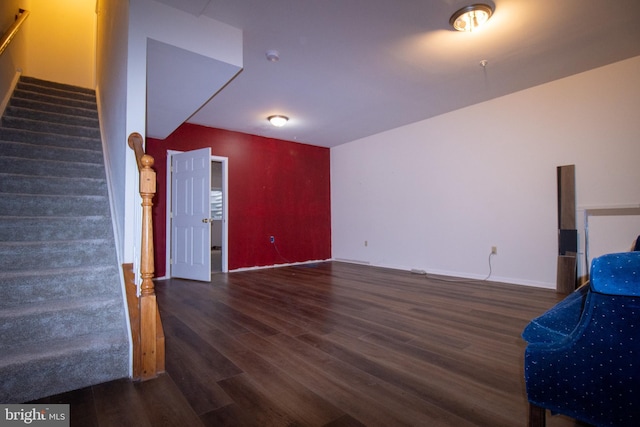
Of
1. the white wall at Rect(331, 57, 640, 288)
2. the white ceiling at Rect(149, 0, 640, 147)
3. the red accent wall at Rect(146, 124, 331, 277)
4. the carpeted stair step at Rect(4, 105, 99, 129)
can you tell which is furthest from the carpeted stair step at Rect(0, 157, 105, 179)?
the white wall at Rect(331, 57, 640, 288)

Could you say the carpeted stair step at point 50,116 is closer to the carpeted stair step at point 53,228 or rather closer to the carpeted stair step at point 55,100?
the carpeted stair step at point 55,100

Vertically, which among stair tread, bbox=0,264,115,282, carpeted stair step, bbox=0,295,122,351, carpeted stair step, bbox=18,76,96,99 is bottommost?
carpeted stair step, bbox=0,295,122,351

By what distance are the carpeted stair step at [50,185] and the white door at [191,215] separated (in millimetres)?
1842

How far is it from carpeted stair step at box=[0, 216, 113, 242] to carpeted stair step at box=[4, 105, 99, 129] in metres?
1.75

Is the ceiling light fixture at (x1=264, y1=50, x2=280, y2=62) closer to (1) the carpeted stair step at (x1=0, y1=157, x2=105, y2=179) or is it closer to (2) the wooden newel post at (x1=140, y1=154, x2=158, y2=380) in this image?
(2) the wooden newel post at (x1=140, y1=154, x2=158, y2=380)

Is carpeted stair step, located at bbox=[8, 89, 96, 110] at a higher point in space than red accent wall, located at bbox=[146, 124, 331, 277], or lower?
higher

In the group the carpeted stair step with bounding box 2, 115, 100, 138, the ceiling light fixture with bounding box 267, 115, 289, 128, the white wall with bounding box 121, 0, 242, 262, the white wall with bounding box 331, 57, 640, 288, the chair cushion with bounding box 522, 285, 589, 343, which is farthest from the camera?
the ceiling light fixture with bounding box 267, 115, 289, 128

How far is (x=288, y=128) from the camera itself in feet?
18.3

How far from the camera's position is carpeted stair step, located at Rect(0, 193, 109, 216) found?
7.59 feet

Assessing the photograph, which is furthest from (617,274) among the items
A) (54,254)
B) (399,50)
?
(54,254)

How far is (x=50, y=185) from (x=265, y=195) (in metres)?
3.59

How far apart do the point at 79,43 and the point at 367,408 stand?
7.02 meters

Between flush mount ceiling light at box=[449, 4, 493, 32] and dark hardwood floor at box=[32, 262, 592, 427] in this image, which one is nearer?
dark hardwood floor at box=[32, 262, 592, 427]

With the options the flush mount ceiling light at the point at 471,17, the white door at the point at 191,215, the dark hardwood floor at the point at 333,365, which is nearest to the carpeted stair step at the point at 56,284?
the dark hardwood floor at the point at 333,365
